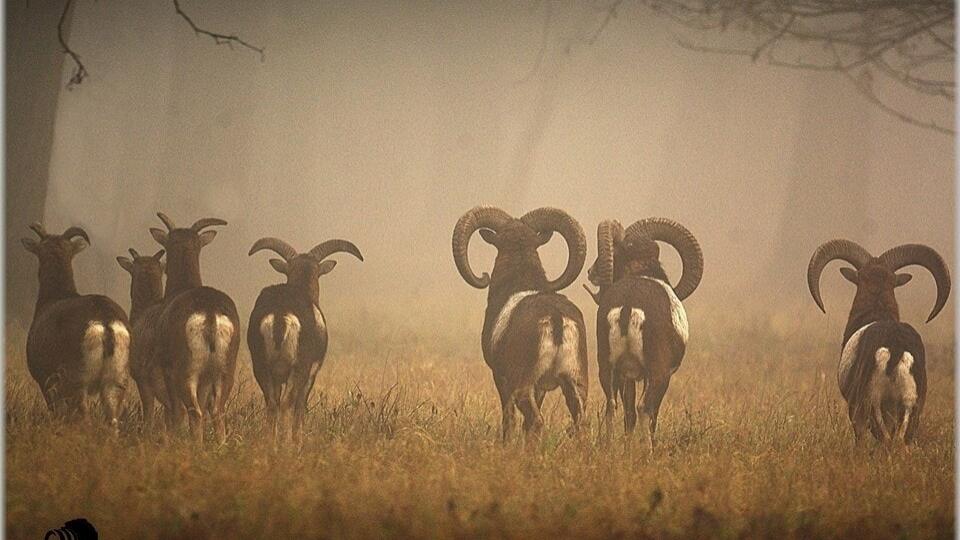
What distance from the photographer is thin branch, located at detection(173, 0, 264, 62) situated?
6.53 m

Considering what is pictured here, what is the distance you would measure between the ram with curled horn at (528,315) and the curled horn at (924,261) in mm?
1766

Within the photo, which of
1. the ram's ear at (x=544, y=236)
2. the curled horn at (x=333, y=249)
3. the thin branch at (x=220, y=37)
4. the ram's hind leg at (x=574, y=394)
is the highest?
the thin branch at (x=220, y=37)

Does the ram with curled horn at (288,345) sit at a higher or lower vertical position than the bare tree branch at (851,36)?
lower

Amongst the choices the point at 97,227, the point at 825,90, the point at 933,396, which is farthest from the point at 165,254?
the point at 933,396

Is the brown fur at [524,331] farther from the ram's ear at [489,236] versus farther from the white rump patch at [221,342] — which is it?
the white rump patch at [221,342]

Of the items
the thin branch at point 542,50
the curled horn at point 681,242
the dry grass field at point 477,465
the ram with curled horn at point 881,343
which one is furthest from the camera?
the thin branch at point 542,50

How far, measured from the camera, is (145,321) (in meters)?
6.30

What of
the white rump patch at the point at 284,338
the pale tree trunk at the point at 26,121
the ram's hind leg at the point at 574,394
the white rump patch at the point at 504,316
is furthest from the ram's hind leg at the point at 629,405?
the pale tree trunk at the point at 26,121

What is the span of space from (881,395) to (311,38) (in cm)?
374

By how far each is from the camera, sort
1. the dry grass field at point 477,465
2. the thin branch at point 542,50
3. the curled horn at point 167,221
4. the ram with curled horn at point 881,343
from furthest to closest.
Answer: the thin branch at point 542,50 → the curled horn at point 167,221 → the ram with curled horn at point 881,343 → the dry grass field at point 477,465

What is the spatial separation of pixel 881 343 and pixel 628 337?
138cm

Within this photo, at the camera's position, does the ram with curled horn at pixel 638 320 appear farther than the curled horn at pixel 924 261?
No

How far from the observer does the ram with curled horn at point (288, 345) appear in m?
6.19

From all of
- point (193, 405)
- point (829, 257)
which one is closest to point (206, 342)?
point (193, 405)
